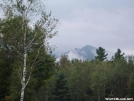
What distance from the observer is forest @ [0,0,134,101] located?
629 inches

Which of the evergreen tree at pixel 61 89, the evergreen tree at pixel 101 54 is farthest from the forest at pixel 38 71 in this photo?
the evergreen tree at pixel 101 54

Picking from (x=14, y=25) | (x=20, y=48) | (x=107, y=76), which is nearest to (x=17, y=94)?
(x=20, y=48)

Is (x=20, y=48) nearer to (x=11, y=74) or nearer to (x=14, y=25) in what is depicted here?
(x=14, y=25)

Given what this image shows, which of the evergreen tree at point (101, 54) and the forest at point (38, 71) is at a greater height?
the evergreen tree at point (101, 54)

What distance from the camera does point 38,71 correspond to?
23.6 meters

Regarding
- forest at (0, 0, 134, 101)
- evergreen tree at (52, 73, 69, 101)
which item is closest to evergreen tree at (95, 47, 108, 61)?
forest at (0, 0, 134, 101)

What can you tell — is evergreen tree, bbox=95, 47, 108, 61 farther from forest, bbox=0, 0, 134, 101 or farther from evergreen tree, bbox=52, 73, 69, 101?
evergreen tree, bbox=52, 73, 69, 101

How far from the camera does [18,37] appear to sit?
16094mm

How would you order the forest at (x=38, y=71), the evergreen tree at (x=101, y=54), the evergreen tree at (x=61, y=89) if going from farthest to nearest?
Answer: the evergreen tree at (x=101, y=54) → the evergreen tree at (x=61, y=89) → the forest at (x=38, y=71)

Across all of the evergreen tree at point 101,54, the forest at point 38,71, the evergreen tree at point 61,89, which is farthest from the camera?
the evergreen tree at point 101,54

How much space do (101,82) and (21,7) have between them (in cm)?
3135

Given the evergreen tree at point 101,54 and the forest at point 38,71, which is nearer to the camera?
the forest at point 38,71

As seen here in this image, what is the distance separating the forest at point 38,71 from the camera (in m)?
16.0

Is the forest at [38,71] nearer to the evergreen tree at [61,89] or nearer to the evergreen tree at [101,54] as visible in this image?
the evergreen tree at [61,89]
